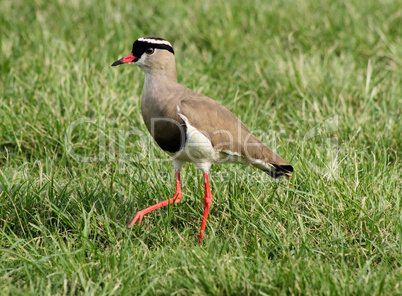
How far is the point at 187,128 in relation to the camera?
4.07 metres

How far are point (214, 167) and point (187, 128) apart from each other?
817mm

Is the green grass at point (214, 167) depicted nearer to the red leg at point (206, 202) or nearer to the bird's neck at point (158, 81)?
the red leg at point (206, 202)

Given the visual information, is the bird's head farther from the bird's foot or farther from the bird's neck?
the bird's foot

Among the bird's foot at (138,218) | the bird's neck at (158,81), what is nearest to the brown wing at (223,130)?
the bird's neck at (158,81)

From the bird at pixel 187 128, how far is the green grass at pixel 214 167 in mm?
152

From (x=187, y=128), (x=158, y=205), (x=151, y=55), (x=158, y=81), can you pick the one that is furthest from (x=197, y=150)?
(x=151, y=55)

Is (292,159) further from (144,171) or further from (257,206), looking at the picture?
(144,171)

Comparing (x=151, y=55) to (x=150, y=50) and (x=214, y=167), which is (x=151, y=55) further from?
(x=214, y=167)

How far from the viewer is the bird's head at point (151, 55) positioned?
441 cm

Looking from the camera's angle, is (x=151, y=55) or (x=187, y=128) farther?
(x=151, y=55)

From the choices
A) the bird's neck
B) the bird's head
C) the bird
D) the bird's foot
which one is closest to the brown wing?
the bird

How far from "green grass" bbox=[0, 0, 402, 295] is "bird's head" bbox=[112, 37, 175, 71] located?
30.0 inches

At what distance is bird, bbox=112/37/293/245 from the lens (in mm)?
4105

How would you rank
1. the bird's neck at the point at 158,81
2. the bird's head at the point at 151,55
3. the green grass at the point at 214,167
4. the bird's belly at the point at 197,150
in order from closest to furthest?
the green grass at the point at 214,167 → the bird's belly at the point at 197,150 → the bird's neck at the point at 158,81 → the bird's head at the point at 151,55
